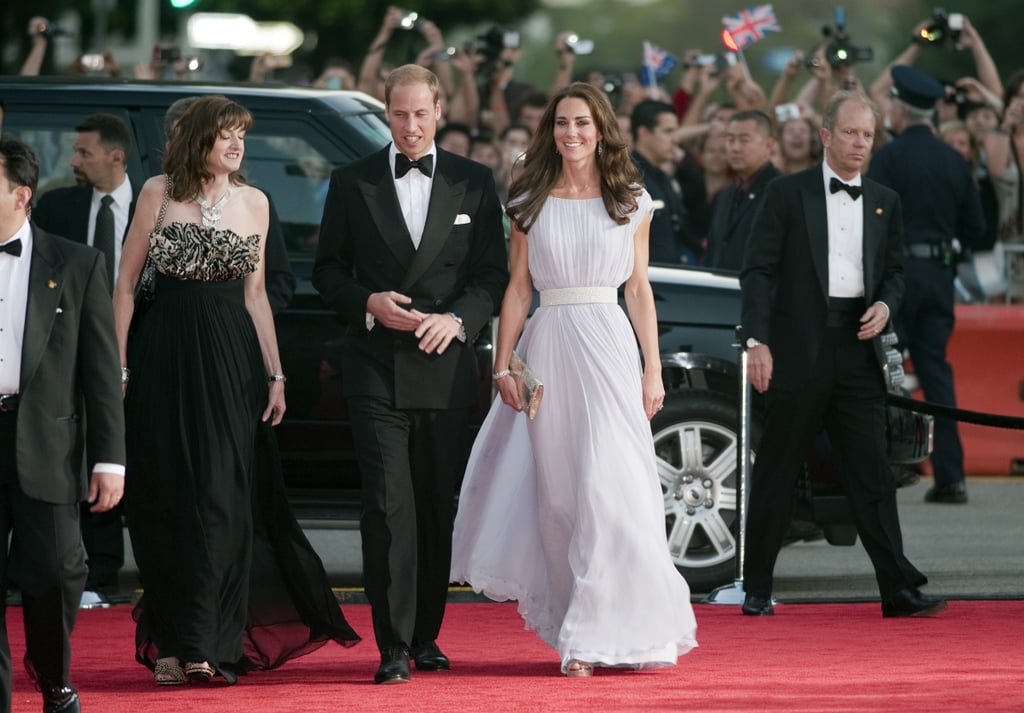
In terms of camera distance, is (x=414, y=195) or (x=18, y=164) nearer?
(x=18, y=164)

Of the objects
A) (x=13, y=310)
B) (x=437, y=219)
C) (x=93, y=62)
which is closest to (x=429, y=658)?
(x=437, y=219)

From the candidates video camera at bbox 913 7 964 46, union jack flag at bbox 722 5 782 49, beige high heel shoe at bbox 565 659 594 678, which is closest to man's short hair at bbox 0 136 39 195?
beige high heel shoe at bbox 565 659 594 678

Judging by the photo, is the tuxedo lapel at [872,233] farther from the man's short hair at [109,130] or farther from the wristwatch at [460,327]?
the man's short hair at [109,130]

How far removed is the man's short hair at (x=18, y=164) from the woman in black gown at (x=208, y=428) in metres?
1.13

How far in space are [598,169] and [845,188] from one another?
1763 mm

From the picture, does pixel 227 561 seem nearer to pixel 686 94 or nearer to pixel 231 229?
pixel 231 229

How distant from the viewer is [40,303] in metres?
6.57

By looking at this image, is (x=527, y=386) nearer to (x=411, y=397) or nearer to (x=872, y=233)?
(x=411, y=397)

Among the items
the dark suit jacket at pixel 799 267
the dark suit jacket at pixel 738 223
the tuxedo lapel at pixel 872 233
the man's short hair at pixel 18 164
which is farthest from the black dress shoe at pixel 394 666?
the dark suit jacket at pixel 738 223

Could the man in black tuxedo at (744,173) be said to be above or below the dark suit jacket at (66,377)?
above

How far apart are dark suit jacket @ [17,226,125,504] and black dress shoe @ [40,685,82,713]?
1.93 ft

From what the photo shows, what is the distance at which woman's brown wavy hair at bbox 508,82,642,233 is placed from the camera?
310 inches

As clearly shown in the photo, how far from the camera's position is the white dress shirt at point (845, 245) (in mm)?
9289

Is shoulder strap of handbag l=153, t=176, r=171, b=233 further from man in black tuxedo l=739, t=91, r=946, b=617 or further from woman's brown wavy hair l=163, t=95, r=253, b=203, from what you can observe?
man in black tuxedo l=739, t=91, r=946, b=617
